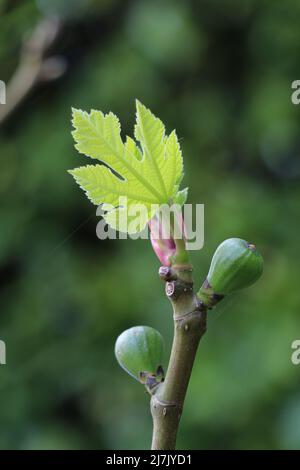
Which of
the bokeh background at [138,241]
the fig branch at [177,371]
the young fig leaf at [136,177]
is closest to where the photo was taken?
the fig branch at [177,371]

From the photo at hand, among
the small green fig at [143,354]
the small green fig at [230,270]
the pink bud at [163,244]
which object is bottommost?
the small green fig at [143,354]

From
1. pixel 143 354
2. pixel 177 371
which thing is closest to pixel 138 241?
pixel 143 354

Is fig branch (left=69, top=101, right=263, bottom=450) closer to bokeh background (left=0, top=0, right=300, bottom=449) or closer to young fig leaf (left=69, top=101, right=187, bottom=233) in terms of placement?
young fig leaf (left=69, top=101, right=187, bottom=233)

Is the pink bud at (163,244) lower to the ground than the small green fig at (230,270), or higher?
higher

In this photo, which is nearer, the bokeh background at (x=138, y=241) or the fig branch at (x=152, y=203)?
the fig branch at (x=152, y=203)

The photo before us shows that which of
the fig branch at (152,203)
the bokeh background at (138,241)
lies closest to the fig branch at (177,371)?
the fig branch at (152,203)

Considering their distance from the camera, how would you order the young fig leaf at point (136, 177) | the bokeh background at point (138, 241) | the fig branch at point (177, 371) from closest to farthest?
the fig branch at point (177, 371)
the young fig leaf at point (136, 177)
the bokeh background at point (138, 241)

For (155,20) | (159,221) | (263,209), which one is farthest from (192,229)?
(155,20)

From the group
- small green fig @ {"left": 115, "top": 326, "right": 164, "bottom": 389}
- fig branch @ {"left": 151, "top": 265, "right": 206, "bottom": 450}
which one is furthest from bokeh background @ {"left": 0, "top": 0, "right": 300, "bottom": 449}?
fig branch @ {"left": 151, "top": 265, "right": 206, "bottom": 450}

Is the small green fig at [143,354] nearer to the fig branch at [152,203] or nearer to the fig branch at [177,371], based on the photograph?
the fig branch at [152,203]
